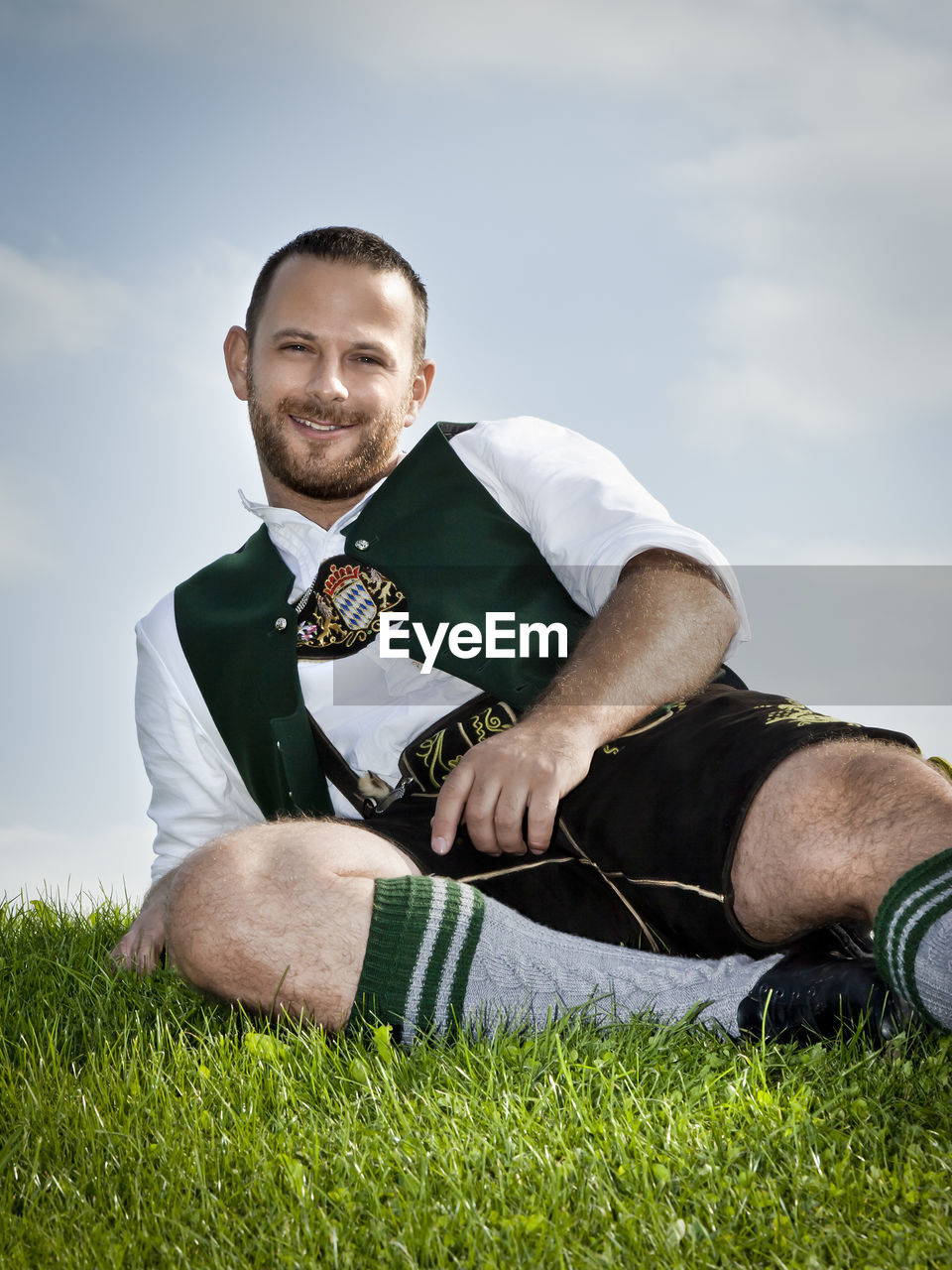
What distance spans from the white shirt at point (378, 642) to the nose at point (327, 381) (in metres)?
0.38

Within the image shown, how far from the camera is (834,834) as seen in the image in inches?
77.0

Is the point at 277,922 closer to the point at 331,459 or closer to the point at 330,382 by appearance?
the point at 331,459

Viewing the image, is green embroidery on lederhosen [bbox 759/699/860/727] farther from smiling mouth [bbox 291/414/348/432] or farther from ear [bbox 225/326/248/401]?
ear [bbox 225/326/248/401]

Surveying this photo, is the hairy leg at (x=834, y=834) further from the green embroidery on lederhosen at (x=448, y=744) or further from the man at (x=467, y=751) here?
the green embroidery on lederhosen at (x=448, y=744)

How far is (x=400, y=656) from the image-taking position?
9.48ft

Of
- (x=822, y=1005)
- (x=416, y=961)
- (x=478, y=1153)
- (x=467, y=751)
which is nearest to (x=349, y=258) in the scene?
(x=467, y=751)

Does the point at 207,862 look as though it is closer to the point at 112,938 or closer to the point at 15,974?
the point at 15,974

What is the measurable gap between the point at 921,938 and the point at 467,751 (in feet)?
3.44

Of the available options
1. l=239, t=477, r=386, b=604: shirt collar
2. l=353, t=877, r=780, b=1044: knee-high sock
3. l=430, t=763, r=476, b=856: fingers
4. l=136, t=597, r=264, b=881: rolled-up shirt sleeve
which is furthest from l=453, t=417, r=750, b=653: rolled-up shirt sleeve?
l=136, t=597, r=264, b=881: rolled-up shirt sleeve

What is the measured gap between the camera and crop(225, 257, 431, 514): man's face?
3322 mm

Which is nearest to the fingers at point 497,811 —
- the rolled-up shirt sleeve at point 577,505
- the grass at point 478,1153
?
the grass at point 478,1153

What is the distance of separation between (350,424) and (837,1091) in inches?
90.9

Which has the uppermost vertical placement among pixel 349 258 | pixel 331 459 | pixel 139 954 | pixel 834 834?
pixel 349 258

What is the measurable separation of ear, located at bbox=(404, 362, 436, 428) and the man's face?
9cm
